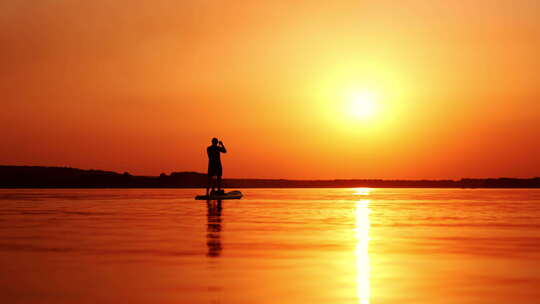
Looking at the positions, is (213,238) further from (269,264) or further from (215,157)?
(215,157)

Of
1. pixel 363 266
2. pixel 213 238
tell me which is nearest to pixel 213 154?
pixel 213 238

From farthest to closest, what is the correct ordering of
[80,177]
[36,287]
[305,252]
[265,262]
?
[80,177] < [305,252] < [265,262] < [36,287]

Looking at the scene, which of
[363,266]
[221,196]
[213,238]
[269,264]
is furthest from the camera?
[221,196]

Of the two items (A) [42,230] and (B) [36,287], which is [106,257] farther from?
(A) [42,230]

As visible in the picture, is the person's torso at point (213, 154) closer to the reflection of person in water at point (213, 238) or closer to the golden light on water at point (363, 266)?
the reflection of person in water at point (213, 238)

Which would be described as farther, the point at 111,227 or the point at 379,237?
the point at 111,227

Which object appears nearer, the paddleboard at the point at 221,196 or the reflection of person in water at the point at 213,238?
the reflection of person in water at the point at 213,238

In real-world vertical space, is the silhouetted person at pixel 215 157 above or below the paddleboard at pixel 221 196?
above

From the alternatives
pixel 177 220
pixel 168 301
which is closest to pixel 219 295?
pixel 168 301

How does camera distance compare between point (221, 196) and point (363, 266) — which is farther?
Answer: point (221, 196)

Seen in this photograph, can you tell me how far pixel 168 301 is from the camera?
7051mm

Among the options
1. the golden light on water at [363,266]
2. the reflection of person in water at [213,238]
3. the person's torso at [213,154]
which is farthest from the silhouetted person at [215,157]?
the golden light on water at [363,266]

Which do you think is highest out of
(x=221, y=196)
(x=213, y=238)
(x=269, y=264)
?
(x=221, y=196)

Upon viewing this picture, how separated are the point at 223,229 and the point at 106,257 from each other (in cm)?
573
